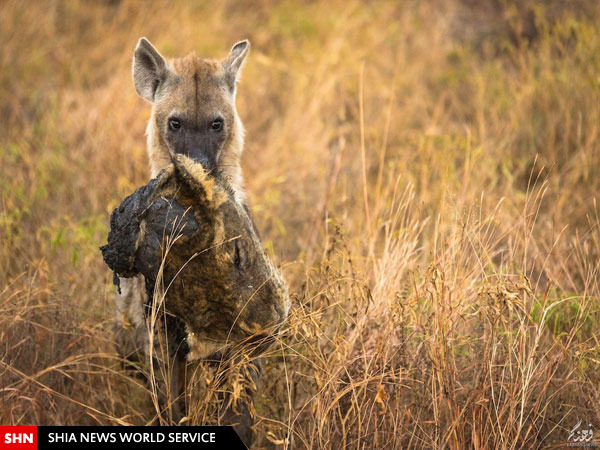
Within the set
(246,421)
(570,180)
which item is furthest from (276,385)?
(570,180)

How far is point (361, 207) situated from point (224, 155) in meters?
1.35

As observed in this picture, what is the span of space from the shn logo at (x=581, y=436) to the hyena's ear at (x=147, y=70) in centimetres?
301

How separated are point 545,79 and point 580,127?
954 millimetres

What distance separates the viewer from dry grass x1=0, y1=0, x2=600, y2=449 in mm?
3240

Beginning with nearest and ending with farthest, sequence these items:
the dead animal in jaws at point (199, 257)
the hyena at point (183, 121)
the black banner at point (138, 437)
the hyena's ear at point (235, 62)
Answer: the dead animal in jaws at point (199, 257), the black banner at point (138, 437), the hyena at point (183, 121), the hyena's ear at point (235, 62)

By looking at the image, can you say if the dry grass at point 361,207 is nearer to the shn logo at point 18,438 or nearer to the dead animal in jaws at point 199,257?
the shn logo at point 18,438

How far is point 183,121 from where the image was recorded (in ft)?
13.5

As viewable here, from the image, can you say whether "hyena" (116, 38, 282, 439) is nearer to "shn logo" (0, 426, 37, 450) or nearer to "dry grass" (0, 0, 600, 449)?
A: "dry grass" (0, 0, 600, 449)

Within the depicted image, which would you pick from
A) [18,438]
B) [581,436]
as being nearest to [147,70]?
[18,438]

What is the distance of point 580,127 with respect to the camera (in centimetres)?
580

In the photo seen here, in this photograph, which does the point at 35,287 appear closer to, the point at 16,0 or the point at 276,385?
the point at 276,385

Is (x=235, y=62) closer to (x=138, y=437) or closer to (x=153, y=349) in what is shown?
(x=153, y=349)

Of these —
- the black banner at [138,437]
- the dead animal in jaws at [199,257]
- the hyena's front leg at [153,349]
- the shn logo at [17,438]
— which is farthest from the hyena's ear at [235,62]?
the shn logo at [17,438]

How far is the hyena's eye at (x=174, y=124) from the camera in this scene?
414 centimetres
